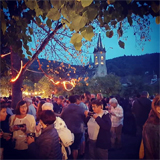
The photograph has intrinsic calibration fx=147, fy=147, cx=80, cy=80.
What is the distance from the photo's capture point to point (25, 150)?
289 cm

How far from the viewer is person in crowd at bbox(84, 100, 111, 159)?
325 centimetres

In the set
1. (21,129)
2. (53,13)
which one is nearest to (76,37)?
(53,13)

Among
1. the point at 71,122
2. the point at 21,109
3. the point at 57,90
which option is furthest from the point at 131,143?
the point at 57,90

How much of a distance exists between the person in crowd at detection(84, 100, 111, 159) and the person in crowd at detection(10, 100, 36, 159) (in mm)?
1368

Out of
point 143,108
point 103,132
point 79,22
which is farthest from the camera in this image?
point 143,108

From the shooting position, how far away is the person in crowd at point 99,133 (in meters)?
3.25

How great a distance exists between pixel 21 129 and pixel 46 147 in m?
0.91

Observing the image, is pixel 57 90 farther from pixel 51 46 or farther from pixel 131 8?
pixel 131 8

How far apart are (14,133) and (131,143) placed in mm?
4843

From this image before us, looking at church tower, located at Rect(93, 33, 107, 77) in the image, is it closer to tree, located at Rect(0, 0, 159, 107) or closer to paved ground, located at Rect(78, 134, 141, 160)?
paved ground, located at Rect(78, 134, 141, 160)

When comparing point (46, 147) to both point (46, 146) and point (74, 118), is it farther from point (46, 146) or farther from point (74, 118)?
point (74, 118)

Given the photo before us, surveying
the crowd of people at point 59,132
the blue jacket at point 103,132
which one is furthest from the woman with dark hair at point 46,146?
the blue jacket at point 103,132

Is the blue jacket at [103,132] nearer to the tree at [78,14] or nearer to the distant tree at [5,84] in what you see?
the tree at [78,14]

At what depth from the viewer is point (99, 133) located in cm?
336
